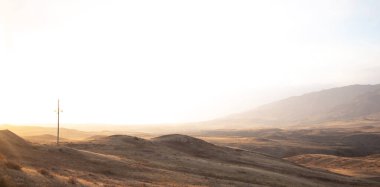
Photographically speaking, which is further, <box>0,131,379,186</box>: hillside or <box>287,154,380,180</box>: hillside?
<box>287,154,380,180</box>: hillside

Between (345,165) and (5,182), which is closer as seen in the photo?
(5,182)

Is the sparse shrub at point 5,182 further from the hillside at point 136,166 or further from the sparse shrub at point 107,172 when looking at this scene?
the sparse shrub at point 107,172

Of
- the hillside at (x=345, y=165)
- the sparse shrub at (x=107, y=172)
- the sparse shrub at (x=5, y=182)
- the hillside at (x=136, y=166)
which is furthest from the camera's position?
the hillside at (x=345, y=165)

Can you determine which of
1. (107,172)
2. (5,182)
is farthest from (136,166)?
(5,182)

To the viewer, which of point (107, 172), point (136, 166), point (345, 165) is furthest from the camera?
point (345, 165)

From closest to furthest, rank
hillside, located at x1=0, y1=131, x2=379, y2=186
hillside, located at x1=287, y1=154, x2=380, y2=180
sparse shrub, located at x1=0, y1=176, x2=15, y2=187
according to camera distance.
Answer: sparse shrub, located at x1=0, y1=176, x2=15, y2=187, hillside, located at x1=0, y1=131, x2=379, y2=186, hillside, located at x1=287, y1=154, x2=380, y2=180

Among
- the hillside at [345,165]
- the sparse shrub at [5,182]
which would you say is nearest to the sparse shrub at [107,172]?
the sparse shrub at [5,182]

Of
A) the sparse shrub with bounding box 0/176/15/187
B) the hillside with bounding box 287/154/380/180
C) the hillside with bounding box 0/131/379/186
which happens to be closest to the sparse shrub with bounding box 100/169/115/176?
the hillside with bounding box 0/131/379/186

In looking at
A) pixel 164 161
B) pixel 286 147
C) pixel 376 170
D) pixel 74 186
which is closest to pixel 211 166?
pixel 164 161

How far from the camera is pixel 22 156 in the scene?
35594mm

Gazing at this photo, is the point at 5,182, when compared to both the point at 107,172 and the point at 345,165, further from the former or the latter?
the point at 345,165

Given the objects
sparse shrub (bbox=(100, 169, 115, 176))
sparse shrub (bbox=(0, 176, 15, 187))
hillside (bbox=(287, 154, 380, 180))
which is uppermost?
sparse shrub (bbox=(0, 176, 15, 187))

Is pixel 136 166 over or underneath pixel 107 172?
underneath

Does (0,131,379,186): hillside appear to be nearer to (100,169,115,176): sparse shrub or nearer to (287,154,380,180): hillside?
(100,169,115,176): sparse shrub
